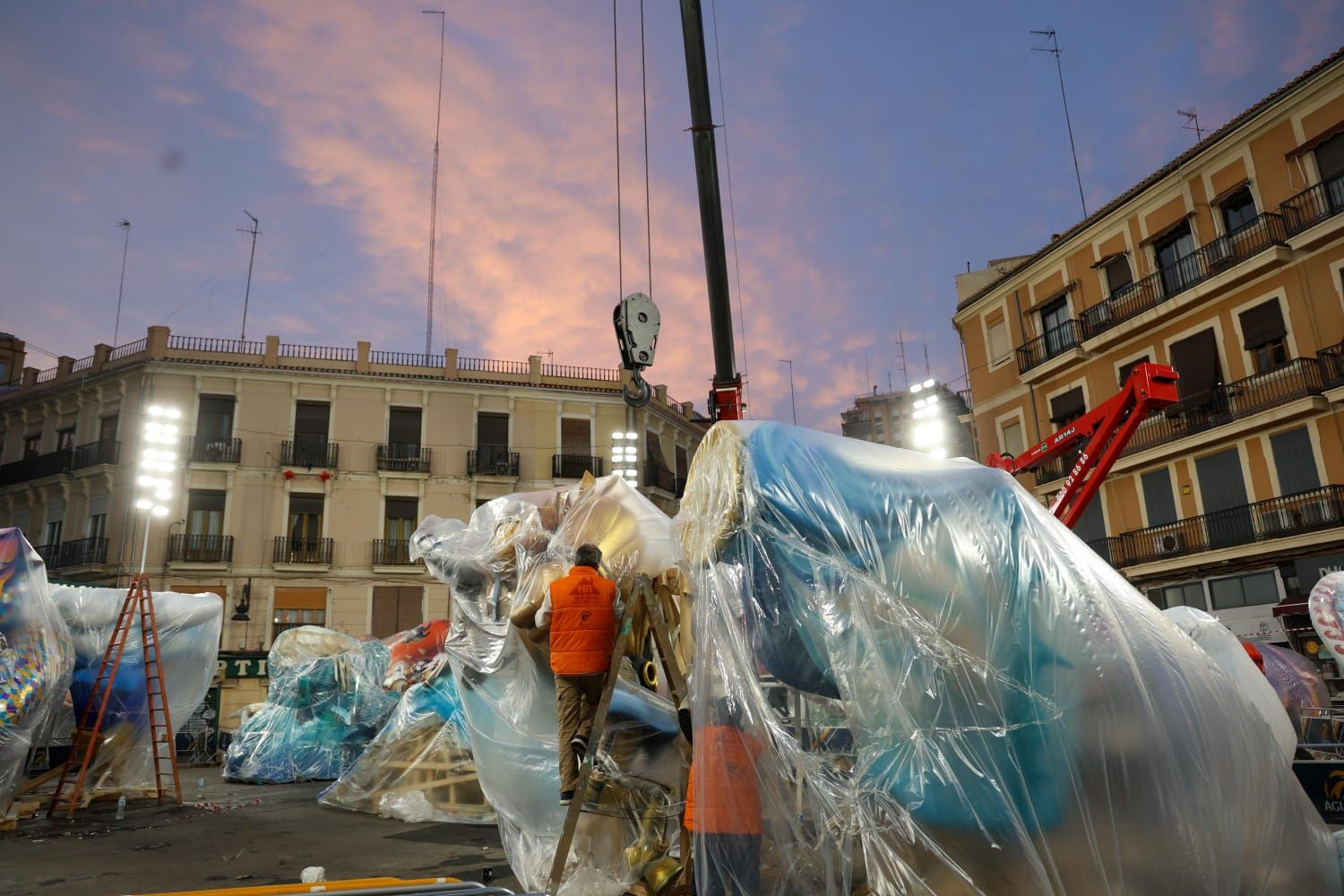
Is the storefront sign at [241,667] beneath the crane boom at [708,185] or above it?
beneath

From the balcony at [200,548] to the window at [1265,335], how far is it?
90.3 ft

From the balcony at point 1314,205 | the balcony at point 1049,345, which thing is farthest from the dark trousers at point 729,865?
the balcony at point 1049,345

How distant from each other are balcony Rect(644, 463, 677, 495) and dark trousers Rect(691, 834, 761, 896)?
26475mm

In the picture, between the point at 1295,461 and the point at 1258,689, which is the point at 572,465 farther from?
the point at 1258,689

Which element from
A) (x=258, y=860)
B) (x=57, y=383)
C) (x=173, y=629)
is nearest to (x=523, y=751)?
(x=258, y=860)

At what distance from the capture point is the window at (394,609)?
25992 mm

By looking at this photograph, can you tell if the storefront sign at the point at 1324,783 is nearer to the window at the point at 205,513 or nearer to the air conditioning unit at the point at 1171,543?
the air conditioning unit at the point at 1171,543

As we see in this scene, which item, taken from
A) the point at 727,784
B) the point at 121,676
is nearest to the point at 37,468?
the point at 121,676

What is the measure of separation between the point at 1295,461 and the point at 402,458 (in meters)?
23.9

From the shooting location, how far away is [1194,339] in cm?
2086

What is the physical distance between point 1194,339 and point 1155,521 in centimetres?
458

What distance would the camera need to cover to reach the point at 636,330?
10148mm

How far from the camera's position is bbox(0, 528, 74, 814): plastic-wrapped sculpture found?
757cm

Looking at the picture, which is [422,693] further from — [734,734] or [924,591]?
[924,591]
